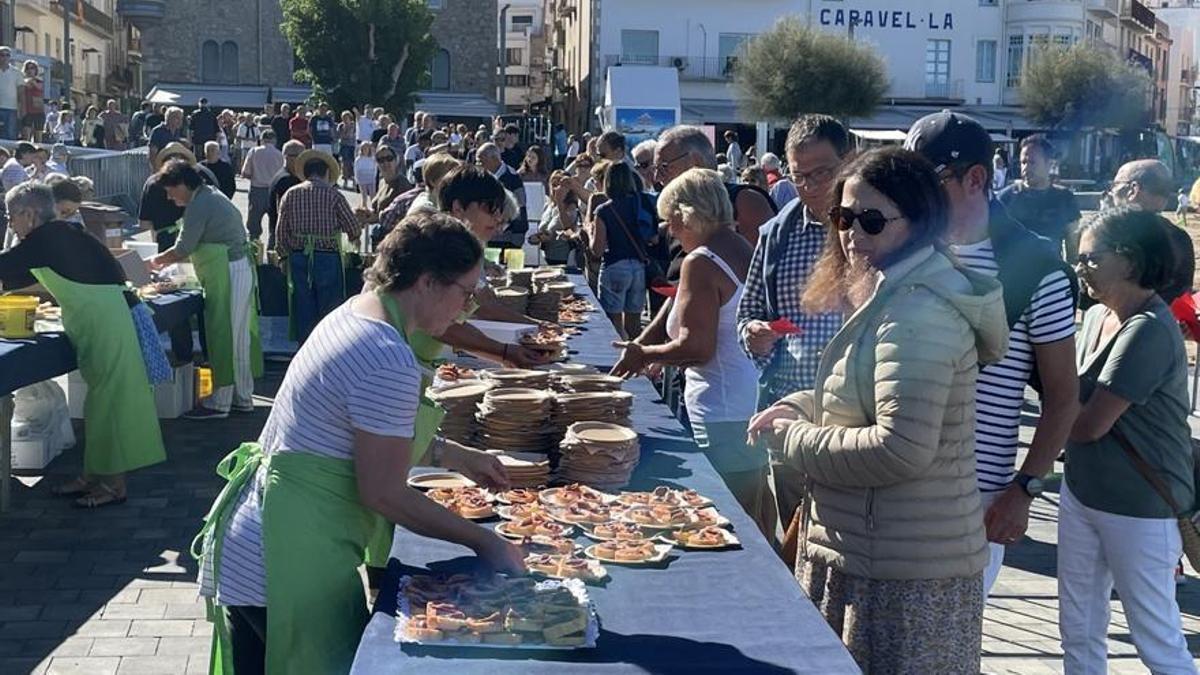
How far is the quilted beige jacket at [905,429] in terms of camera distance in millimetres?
2992

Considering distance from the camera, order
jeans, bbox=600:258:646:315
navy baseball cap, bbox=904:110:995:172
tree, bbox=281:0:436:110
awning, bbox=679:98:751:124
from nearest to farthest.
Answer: navy baseball cap, bbox=904:110:995:172
jeans, bbox=600:258:646:315
tree, bbox=281:0:436:110
awning, bbox=679:98:751:124

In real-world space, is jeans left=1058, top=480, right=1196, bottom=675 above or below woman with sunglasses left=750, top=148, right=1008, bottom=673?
below

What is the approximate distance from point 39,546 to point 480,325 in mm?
2591

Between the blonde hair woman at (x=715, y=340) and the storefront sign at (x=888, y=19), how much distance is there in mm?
53116

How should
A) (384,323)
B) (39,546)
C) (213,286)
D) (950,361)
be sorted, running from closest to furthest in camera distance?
(950,361) < (384,323) < (39,546) < (213,286)

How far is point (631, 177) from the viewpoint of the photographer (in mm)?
9922

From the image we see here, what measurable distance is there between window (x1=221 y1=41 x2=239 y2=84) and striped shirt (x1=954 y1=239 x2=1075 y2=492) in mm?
57851

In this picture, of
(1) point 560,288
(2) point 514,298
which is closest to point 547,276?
(1) point 560,288

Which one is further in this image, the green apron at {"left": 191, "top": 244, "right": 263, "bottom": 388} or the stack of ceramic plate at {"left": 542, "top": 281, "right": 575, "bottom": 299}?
the green apron at {"left": 191, "top": 244, "right": 263, "bottom": 388}

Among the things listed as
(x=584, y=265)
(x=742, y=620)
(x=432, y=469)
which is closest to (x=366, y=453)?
(x=742, y=620)

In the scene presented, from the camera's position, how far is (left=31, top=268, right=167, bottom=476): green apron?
23.6ft

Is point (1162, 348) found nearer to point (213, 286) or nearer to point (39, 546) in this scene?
point (39, 546)

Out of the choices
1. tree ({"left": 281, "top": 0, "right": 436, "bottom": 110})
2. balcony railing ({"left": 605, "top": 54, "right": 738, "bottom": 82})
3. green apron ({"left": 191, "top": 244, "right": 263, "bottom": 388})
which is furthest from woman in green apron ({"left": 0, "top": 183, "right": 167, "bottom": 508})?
balcony railing ({"left": 605, "top": 54, "right": 738, "bottom": 82})

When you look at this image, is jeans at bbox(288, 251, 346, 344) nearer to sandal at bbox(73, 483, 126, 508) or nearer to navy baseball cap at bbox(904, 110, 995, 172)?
sandal at bbox(73, 483, 126, 508)
